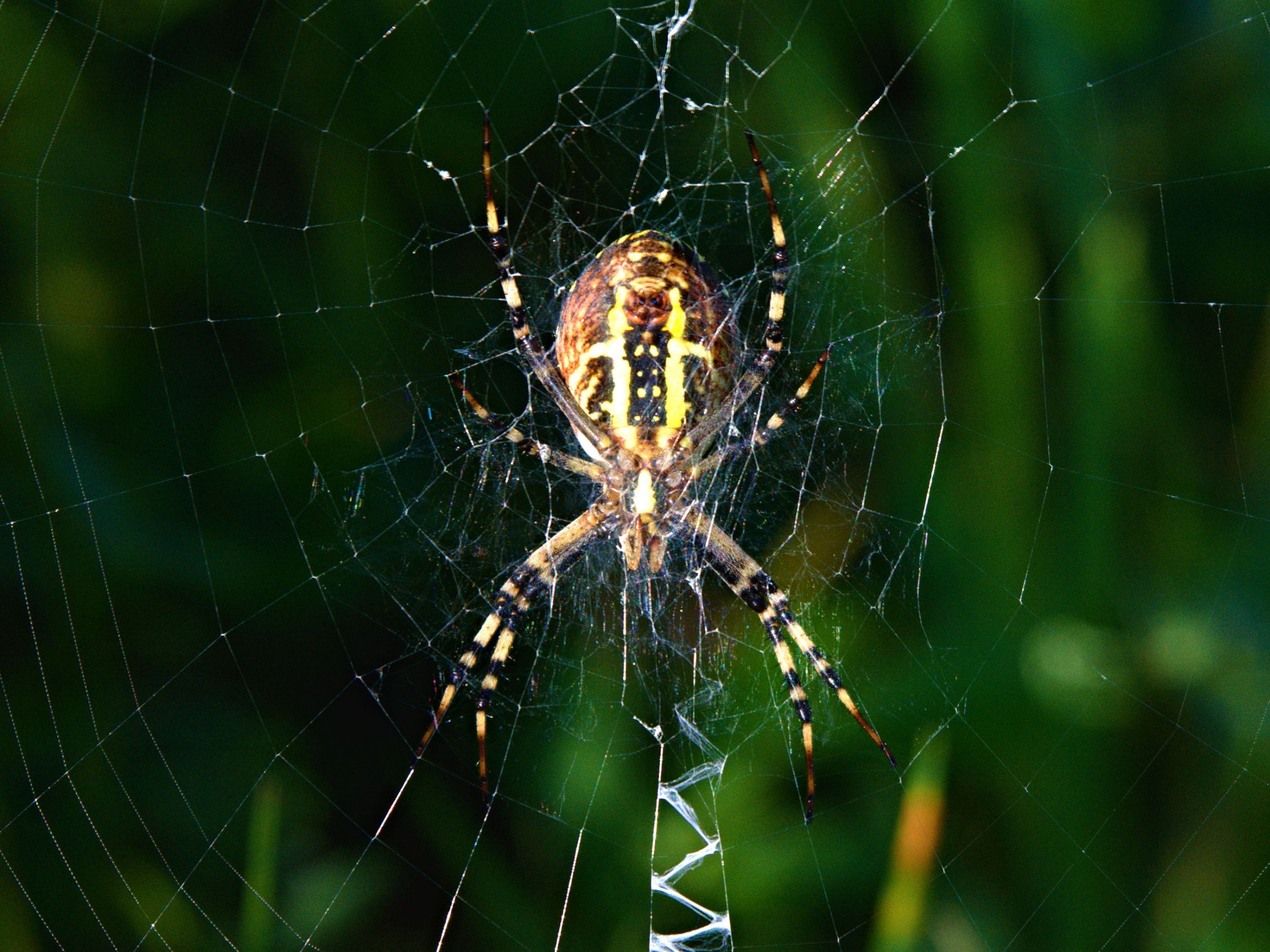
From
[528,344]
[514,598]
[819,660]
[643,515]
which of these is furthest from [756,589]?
[528,344]

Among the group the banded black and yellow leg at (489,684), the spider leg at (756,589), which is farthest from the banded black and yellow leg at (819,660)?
the banded black and yellow leg at (489,684)

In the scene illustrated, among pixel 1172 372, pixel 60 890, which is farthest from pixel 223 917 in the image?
pixel 1172 372

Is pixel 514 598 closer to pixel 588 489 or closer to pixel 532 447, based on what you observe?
pixel 588 489

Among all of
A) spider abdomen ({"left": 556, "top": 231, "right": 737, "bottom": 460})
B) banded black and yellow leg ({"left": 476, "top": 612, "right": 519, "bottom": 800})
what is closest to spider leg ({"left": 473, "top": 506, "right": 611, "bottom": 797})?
banded black and yellow leg ({"left": 476, "top": 612, "right": 519, "bottom": 800})

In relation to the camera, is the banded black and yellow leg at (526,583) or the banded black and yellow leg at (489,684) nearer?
the banded black and yellow leg at (489,684)

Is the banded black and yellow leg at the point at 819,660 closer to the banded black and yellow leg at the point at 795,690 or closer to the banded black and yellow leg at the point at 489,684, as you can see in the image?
the banded black and yellow leg at the point at 795,690

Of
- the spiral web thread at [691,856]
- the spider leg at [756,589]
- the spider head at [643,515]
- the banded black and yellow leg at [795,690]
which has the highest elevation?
the spider head at [643,515]
